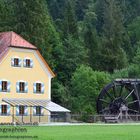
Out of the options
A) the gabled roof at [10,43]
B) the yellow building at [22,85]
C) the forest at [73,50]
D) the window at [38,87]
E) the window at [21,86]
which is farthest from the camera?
the forest at [73,50]

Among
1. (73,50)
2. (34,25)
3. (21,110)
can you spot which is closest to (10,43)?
(21,110)

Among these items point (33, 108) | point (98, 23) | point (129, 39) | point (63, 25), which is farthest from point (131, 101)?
point (98, 23)

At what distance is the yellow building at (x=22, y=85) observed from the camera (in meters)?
58.8

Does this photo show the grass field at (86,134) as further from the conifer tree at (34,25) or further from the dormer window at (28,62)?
the conifer tree at (34,25)

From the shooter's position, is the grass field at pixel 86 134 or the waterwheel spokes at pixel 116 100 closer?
the grass field at pixel 86 134

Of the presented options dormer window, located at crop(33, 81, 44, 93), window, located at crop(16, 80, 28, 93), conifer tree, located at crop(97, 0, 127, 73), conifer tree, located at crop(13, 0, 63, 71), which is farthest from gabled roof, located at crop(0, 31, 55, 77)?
conifer tree, located at crop(97, 0, 127, 73)

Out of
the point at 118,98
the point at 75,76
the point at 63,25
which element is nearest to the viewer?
the point at 118,98

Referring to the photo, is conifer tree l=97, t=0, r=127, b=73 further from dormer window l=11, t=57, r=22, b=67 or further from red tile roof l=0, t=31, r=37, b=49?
dormer window l=11, t=57, r=22, b=67

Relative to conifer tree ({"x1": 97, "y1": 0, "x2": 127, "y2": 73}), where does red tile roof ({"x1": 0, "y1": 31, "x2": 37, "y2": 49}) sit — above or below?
below

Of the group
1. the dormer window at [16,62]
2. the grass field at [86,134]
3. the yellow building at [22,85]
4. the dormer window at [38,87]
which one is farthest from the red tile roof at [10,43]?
the grass field at [86,134]

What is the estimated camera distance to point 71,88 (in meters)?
75.5

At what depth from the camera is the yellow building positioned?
2315 inches

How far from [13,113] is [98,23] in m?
72.6

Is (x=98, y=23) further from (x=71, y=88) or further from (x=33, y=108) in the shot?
(x=33, y=108)
